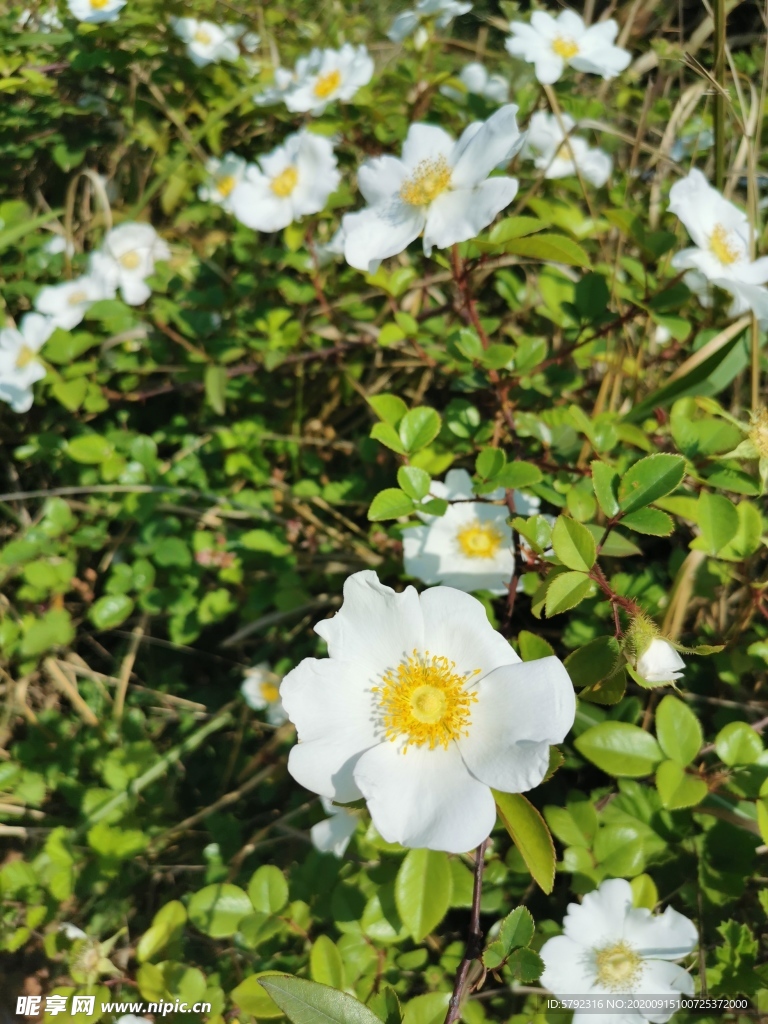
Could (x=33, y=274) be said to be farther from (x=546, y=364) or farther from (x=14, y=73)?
(x=546, y=364)

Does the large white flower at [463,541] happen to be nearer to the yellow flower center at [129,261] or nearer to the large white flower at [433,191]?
the large white flower at [433,191]

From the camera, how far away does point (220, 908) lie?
40.1 inches

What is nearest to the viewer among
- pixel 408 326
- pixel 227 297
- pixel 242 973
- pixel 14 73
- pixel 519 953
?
pixel 519 953

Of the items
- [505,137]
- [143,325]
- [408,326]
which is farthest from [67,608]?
[505,137]

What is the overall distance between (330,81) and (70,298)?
0.84 metres

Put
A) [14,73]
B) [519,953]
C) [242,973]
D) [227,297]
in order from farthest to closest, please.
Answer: [14,73]
[227,297]
[242,973]
[519,953]

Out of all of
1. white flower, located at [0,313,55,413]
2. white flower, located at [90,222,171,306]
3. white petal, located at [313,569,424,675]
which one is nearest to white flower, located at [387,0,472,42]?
white flower, located at [90,222,171,306]

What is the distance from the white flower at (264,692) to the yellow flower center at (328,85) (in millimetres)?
1374

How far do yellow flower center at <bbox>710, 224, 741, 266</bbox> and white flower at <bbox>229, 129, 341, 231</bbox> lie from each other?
797mm

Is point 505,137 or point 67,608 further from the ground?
point 505,137

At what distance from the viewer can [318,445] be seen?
Result: 1710 mm

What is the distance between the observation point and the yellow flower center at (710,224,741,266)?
115cm

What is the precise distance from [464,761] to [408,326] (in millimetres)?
835

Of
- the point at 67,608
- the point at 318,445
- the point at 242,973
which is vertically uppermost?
the point at 318,445
